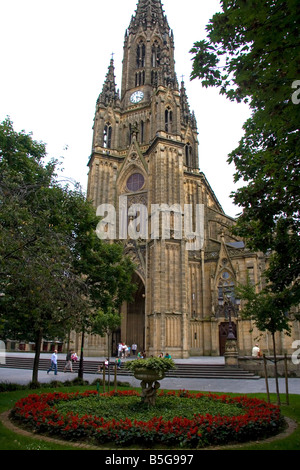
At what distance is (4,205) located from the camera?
8.48 meters

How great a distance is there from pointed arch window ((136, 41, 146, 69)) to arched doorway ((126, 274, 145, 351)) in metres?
28.4

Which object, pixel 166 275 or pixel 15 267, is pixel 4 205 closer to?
pixel 15 267

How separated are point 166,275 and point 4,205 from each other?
22.9m

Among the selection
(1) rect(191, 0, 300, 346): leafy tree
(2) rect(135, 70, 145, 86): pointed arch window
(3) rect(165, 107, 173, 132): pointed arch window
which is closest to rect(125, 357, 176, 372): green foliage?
(1) rect(191, 0, 300, 346): leafy tree

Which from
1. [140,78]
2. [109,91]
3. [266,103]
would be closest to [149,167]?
[109,91]

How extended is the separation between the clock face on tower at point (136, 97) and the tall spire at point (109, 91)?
1.89 metres

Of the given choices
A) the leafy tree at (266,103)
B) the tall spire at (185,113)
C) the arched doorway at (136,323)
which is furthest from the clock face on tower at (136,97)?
the leafy tree at (266,103)

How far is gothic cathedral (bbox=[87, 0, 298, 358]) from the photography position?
99.3ft

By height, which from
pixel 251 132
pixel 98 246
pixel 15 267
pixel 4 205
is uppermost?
pixel 251 132

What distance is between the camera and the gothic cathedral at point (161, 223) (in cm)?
3027

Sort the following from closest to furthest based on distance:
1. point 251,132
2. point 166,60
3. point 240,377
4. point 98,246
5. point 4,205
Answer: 1. point 4,205
2. point 251,132
3. point 240,377
4. point 98,246
5. point 166,60

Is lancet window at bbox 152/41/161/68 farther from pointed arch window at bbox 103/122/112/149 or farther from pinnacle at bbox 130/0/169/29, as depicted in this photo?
pointed arch window at bbox 103/122/112/149

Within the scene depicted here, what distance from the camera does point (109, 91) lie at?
139 feet
